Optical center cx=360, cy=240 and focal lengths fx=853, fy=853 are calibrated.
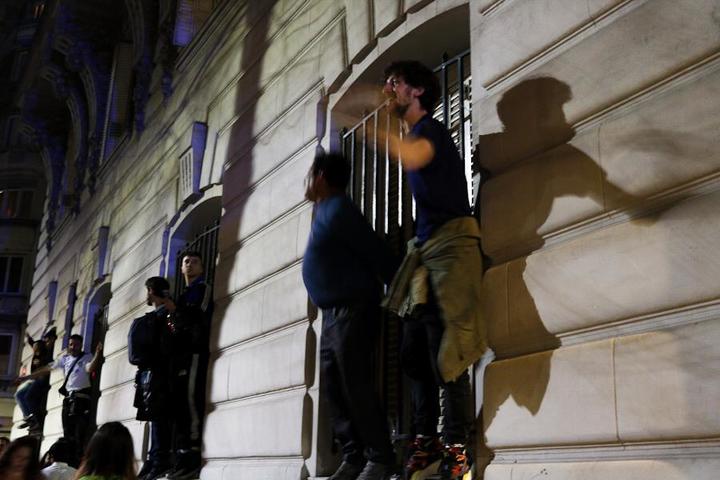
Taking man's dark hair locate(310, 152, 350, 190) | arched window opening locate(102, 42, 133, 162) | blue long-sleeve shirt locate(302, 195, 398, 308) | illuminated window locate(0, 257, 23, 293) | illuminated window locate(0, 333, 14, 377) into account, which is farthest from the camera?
illuminated window locate(0, 257, 23, 293)

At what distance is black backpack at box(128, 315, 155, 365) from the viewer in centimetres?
751

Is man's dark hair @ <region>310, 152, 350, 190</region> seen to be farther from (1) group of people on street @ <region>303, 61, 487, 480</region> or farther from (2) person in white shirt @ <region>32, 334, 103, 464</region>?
(2) person in white shirt @ <region>32, 334, 103, 464</region>

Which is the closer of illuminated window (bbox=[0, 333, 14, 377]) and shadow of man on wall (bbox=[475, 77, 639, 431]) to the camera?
shadow of man on wall (bbox=[475, 77, 639, 431])

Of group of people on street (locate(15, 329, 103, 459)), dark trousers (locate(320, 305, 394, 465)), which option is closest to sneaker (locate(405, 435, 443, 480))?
dark trousers (locate(320, 305, 394, 465))

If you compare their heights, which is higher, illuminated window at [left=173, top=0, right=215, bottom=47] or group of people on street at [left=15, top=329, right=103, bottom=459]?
illuminated window at [left=173, top=0, right=215, bottom=47]

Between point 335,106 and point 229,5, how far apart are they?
3428 millimetres

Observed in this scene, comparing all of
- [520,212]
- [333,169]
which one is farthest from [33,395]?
[520,212]

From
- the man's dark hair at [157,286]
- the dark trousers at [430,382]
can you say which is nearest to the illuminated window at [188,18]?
the man's dark hair at [157,286]

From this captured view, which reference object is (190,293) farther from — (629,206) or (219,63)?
(629,206)

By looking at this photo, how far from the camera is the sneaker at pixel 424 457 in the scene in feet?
12.5

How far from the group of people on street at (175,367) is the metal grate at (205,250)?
91cm

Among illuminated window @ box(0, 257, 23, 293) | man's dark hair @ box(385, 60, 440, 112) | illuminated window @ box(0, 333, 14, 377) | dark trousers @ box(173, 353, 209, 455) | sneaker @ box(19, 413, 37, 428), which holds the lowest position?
dark trousers @ box(173, 353, 209, 455)

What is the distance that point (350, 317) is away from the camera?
4.46 meters

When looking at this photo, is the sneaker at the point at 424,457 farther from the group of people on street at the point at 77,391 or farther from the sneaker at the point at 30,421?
the sneaker at the point at 30,421
